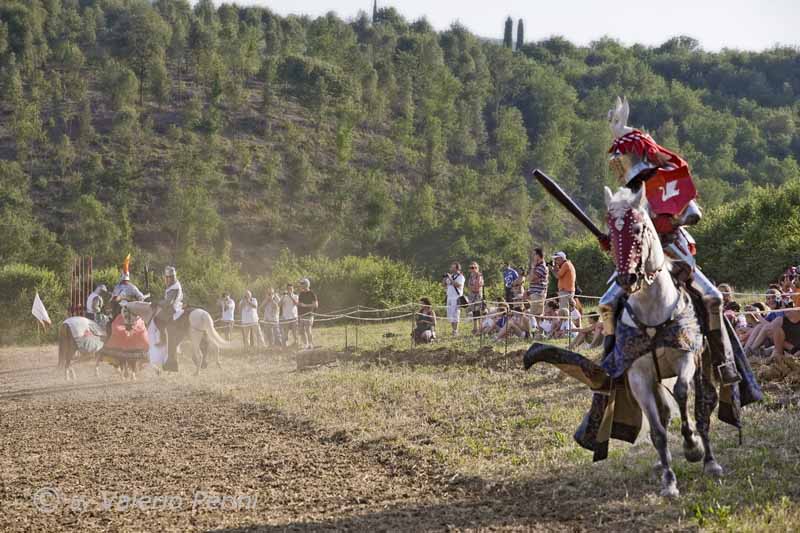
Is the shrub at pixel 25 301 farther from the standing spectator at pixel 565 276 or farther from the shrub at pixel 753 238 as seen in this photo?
the shrub at pixel 753 238

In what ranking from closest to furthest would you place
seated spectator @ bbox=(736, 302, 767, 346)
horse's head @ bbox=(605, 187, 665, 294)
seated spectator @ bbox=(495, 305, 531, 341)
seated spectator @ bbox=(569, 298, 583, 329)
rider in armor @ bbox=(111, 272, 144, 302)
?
horse's head @ bbox=(605, 187, 665, 294)
seated spectator @ bbox=(736, 302, 767, 346)
seated spectator @ bbox=(569, 298, 583, 329)
seated spectator @ bbox=(495, 305, 531, 341)
rider in armor @ bbox=(111, 272, 144, 302)

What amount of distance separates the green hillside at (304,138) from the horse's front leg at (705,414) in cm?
4528

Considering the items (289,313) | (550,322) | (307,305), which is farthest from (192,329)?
(550,322)

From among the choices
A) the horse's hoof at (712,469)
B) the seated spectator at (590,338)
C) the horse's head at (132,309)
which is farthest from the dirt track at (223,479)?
the seated spectator at (590,338)

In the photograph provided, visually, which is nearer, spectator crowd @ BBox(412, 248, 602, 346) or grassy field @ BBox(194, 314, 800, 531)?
grassy field @ BBox(194, 314, 800, 531)

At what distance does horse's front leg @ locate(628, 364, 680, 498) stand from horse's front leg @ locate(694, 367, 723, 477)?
465 mm

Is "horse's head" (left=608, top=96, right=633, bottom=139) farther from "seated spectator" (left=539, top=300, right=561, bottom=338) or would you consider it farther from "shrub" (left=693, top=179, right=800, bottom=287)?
"shrub" (left=693, top=179, right=800, bottom=287)

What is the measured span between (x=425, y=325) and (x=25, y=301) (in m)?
20.5

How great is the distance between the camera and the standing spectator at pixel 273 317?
1002 inches

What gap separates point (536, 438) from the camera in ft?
31.3

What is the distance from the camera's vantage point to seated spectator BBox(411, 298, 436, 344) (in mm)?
21297

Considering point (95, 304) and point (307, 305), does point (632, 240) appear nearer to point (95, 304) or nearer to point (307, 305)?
point (307, 305)

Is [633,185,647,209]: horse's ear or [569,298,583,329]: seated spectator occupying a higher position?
[633,185,647,209]: horse's ear

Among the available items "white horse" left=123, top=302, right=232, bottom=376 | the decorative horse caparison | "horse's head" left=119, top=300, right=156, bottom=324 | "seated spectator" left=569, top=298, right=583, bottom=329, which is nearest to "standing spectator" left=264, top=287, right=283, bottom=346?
the decorative horse caparison
